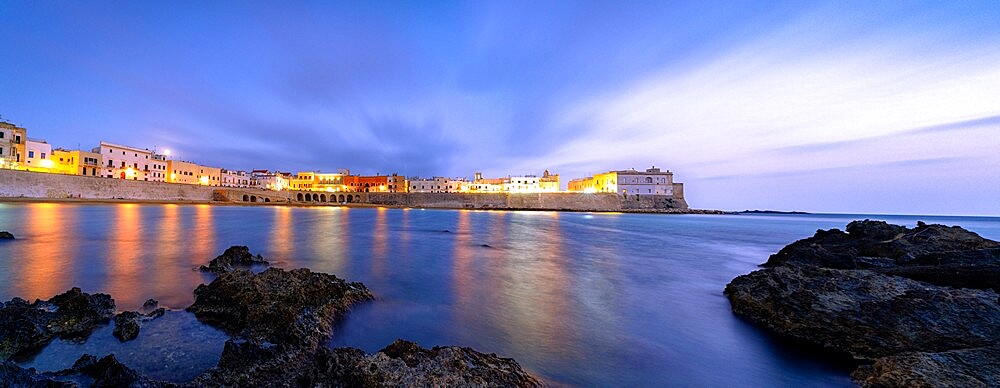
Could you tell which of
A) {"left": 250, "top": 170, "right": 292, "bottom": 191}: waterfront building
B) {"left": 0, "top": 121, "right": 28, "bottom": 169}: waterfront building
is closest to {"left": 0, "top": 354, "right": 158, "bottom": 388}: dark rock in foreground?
{"left": 0, "top": 121, "right": 28, "bottom": 169}: waterfront building

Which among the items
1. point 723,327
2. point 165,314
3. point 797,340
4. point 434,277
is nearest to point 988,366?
point 797,340

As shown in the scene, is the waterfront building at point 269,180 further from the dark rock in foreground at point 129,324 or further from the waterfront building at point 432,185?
the dark rock in foreground at point 129,324

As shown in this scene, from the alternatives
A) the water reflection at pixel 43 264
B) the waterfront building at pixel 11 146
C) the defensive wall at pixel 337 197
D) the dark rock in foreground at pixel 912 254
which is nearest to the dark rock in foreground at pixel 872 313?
the dark rock in foreground at pixel 912 254

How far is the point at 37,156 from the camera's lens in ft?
139

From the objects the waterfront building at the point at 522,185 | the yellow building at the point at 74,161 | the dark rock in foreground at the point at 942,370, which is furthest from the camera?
the waterfront building at the point at 522,185

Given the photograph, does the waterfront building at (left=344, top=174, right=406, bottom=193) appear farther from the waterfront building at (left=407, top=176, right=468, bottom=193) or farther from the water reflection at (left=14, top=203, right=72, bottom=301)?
the water reflection at (left=14, top=203, right=72, bottom=301)

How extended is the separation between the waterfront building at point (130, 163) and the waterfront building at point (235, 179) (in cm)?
1170

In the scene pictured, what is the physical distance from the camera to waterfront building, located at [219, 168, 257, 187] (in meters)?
69.8

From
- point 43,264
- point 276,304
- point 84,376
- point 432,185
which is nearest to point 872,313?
point 276,304

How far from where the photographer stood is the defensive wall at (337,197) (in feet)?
129

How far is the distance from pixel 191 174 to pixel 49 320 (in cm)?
7624

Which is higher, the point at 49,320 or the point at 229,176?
the point at 229,176

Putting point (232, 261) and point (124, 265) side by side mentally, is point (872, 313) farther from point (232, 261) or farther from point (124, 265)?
point (124, 265)

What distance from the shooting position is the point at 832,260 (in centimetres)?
782
